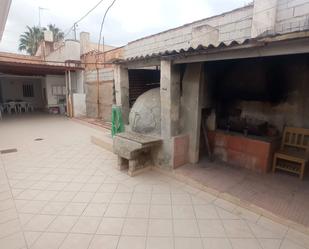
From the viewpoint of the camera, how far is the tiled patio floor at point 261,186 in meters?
3.15

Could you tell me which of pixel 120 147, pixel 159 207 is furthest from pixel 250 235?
pixel 120 147

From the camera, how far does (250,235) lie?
9.11 feet

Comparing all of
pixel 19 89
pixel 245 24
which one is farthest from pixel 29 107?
pixel 245 24

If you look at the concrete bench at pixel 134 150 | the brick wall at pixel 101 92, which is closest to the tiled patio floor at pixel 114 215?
the concrete bench at pixel 134 150

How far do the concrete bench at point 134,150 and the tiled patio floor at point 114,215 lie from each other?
0.25 meters

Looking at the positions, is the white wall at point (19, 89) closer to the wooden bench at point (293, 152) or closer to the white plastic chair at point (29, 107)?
the white plastic chair at point (29, 107)

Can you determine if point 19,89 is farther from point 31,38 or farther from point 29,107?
point 31,38

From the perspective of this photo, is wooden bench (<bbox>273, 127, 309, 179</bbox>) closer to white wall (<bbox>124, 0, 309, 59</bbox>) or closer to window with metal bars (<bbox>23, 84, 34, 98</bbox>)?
white wall (<bbox>124, 0, 309, 59</bbox>)

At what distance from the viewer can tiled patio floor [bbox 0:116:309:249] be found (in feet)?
8.73

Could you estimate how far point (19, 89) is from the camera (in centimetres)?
1775

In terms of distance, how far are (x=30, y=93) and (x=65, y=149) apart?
14.8m

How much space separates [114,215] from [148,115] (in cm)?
260

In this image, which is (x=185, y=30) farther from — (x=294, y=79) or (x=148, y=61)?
(x=294, y=79)

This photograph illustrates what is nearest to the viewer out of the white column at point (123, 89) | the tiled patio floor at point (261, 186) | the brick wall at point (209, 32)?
the tiled patio floor at point (261, 186)
